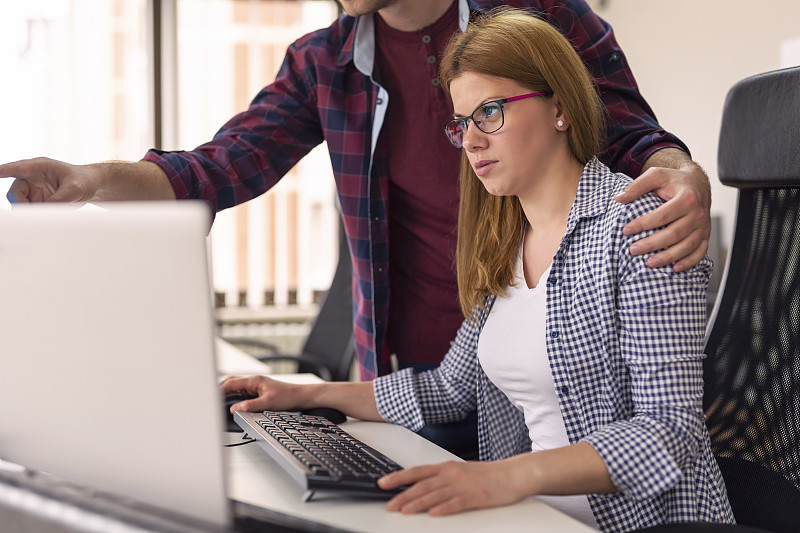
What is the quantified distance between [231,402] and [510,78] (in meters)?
0.69

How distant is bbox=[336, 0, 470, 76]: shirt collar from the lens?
5.61ft

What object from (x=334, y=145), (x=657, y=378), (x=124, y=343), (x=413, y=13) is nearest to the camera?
(x=124, y=343)

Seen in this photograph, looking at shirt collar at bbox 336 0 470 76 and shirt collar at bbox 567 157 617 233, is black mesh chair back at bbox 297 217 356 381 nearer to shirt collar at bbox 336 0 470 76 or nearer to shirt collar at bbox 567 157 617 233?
shirt collar at bbox 336 0 470 76

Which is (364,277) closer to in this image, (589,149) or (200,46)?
(589,149)

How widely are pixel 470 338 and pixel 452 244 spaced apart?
0.36 metres

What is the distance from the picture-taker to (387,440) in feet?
4.09

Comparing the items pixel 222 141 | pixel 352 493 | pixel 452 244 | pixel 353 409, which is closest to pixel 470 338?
pixel 353 409

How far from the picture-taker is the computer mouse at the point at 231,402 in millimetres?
1292

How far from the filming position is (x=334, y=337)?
3.11 metres

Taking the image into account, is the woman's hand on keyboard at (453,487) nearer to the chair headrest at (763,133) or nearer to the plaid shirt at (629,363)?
the plaid shirt at (629,363)

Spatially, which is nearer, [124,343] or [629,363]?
[124,343]

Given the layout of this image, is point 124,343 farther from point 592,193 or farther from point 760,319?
point 760,319

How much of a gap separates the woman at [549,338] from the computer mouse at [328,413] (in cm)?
2

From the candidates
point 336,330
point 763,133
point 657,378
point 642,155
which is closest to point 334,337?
point 336,330
